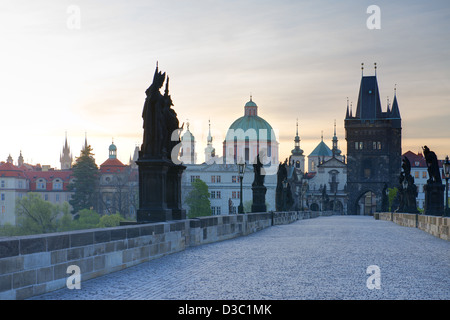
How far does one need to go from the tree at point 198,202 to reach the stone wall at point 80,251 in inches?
3710

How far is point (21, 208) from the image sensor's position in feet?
320

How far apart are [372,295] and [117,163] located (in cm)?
14218

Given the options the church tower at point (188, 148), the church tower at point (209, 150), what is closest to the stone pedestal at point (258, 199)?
the church tower at point (188, 148)

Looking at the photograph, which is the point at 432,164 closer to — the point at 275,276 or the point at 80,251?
the point at 275,276

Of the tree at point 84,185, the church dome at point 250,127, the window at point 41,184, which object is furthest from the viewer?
the church dome at point 250,127

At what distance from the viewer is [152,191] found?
52.8ft

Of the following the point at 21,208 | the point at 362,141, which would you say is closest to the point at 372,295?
the point at 21,208

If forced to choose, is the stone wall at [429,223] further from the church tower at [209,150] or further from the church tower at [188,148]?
the church tower at [209,150]

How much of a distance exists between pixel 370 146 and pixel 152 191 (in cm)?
11380

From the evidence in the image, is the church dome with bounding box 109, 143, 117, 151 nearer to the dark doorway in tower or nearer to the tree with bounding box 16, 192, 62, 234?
the dark doorway in tower

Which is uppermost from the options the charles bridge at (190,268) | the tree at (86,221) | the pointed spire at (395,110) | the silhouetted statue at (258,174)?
the pointed spire at (395,110)

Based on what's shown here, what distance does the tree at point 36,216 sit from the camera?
93.2 metres

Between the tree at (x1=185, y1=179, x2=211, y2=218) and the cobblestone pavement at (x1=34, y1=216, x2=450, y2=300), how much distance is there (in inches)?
3739
